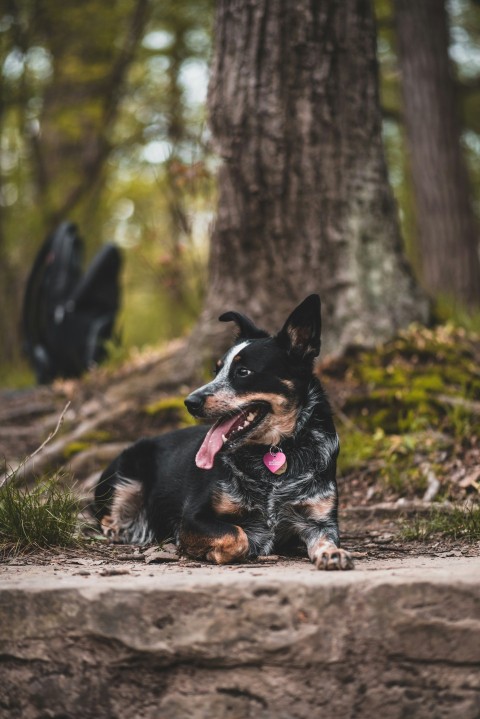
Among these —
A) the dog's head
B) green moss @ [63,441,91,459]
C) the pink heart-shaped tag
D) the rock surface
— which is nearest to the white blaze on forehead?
the dog's head

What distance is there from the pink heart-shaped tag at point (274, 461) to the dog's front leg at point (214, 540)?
37 cm

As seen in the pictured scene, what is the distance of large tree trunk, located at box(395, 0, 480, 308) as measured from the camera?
11203mm

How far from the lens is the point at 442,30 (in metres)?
11.7

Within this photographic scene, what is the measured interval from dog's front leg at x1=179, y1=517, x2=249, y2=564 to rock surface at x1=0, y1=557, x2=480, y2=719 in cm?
71

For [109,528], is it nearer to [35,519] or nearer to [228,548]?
[35,519]

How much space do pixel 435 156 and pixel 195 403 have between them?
860 centimetres

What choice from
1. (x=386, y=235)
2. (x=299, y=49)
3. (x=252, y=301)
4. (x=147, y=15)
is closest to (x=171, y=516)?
(x=252, y=301)

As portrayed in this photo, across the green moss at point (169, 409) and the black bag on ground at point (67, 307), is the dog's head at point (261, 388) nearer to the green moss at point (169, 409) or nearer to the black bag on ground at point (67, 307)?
the green moss at point (169, 409)

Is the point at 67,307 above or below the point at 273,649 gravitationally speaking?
above

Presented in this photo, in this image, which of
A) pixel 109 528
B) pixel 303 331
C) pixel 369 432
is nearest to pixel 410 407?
pixel 369 432

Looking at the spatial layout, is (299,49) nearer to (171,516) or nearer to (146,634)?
(171,516)

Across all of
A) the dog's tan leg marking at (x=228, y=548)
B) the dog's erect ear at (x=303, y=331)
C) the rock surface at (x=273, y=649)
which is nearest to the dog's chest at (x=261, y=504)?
the dog's tan leg marking at (x=228, y=548)

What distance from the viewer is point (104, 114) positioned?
1511 centimetres

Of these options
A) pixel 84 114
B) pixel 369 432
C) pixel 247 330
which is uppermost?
pixel 84 114
